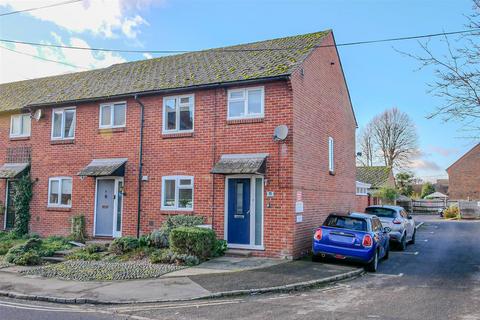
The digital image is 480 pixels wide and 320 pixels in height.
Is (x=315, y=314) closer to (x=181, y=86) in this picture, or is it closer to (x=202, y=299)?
(x=202, y=299)

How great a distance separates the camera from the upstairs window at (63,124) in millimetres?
17234

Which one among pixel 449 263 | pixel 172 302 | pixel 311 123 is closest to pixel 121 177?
pixel 311 123

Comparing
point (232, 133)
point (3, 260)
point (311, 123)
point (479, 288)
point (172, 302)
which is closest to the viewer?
point (172, 302)

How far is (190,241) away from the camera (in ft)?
39.2

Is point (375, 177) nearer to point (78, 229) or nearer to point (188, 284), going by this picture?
point (78, 229)

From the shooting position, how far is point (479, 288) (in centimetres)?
932

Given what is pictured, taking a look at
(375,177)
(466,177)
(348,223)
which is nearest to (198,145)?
(348,223)

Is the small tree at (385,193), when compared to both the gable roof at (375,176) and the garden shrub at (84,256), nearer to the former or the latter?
the gable roof at (375,176)

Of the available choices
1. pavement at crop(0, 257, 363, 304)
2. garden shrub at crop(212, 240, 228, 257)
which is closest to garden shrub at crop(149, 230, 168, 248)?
garden shrub at crop(212, 240, 228, 257)

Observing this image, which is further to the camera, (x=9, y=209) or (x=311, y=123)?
(x=9, y=209)

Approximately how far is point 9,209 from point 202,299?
548 inches

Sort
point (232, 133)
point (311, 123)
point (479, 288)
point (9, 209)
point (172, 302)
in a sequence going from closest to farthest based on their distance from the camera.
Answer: point (172, 302) < point (479, 288) < point (232, 133) < point (311, 123) < point (9, 209)

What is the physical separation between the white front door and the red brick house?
40mm

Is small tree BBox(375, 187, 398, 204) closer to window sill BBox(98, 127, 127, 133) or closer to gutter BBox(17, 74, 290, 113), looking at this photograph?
gutter BBox(17, 74, 290, 113)
